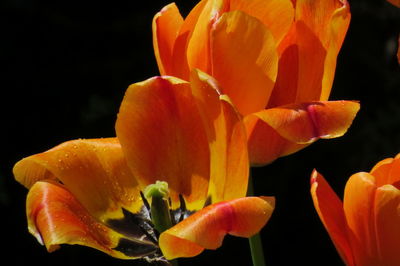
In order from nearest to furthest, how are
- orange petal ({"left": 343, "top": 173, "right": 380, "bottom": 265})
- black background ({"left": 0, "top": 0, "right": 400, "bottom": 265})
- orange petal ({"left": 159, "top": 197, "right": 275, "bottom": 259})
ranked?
orange petal ({"left": 159, "top": 197, "right": 275, "bottom": 259}) < orange petal ({"left": 343, "top": 173, "right": 380, "bottom": 265}) < black background ({"left": 0, "top": 0, "right": 400, "bottom": 265})

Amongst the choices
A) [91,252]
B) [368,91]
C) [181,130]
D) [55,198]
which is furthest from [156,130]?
[368,91]

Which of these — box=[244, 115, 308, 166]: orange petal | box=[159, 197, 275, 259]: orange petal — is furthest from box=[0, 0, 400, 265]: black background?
box=[159, 197, 275, 259]: orange petal

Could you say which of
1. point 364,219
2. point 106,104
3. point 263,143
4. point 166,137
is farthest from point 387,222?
point 106,104

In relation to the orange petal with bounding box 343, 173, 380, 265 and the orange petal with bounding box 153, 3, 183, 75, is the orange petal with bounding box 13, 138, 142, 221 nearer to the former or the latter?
the orange petal with bounding box 153, 3, 183, 75

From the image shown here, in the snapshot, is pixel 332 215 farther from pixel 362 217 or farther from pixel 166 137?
pixel 166 137

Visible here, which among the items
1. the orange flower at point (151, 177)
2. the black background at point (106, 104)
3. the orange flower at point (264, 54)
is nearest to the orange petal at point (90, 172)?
the orange flower at point (151, 177)

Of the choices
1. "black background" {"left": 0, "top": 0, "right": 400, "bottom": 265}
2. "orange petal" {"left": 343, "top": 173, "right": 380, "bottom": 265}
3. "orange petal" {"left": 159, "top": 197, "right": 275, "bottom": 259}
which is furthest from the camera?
"black background" {"left": 0, "top": 0, "right": 400, "bottom": 265}

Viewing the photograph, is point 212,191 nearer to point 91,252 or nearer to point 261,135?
point 261,135
